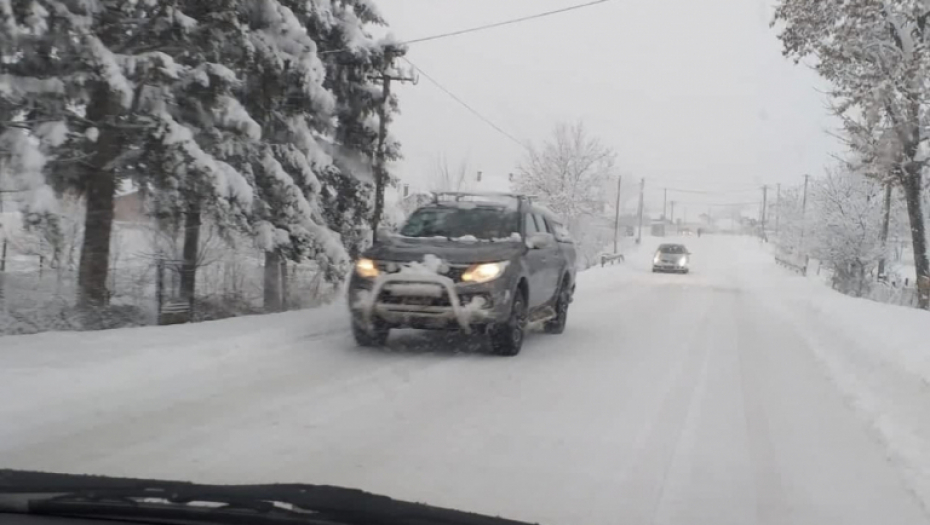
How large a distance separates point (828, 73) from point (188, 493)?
20.8 meters

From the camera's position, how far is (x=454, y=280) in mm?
8797

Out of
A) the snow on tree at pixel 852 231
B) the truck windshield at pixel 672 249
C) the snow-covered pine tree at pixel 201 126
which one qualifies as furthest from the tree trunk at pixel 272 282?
the truck windshield at pixel 672 249

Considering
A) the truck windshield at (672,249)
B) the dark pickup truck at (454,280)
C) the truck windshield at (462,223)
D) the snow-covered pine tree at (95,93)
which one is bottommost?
the dark pickup truck at (454,280)

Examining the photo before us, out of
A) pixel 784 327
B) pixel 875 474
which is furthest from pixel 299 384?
pixel 784 327

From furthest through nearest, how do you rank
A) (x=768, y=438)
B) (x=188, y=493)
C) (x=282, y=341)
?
(x=282, y=341) < (x=768, y=438) < (x=188, y=493)

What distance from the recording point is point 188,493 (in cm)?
307

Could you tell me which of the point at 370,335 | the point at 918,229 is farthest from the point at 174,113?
the point at 918,229

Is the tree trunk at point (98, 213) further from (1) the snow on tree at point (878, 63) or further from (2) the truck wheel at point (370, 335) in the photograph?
(1) the snow on tree at point (878, 63)

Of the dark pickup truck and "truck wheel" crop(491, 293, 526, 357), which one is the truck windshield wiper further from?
"truck wheel" crop(491, 293, 526, 357)

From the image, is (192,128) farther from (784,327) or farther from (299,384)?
(784,327)

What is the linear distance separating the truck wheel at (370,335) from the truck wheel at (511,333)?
1281 millimetres

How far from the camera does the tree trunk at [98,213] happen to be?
11.8m

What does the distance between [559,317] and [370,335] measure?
365 cm

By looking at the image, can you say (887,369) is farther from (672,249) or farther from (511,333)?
(672,249)
